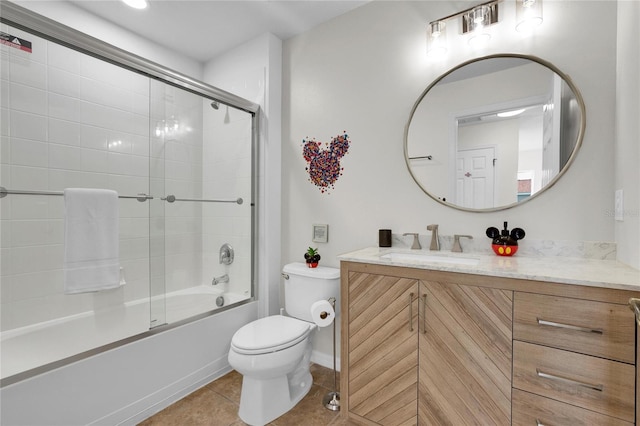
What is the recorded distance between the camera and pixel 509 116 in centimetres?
153

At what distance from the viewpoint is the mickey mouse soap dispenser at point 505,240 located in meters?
1.45

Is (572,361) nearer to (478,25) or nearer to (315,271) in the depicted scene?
(315,271)

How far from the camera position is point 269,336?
1.62m

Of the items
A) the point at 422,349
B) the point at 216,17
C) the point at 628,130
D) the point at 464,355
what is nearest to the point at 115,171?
the point at 216,17

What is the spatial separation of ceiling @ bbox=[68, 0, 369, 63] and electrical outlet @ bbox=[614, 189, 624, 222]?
184 cm

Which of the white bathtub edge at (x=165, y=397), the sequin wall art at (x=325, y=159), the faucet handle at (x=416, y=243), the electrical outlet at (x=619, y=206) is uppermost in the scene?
the sequin wall art at (x=325, y=159)

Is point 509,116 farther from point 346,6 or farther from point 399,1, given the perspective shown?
point 346,6

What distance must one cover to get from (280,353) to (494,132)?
1.68 meters

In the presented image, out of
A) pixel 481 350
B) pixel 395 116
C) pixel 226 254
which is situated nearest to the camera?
pixel 481 350

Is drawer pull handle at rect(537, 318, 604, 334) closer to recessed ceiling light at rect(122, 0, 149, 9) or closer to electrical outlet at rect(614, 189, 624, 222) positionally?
electrical outlet at rect(614, 189, 624, 222)

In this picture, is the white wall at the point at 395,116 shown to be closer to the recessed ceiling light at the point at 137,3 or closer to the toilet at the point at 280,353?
the toilet at the point at 280,353

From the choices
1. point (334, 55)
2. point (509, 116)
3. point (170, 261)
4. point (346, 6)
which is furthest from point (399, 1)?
point (170, 261)

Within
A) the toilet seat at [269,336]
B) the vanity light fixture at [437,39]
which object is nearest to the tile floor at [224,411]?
the toilet seat at [269,336]

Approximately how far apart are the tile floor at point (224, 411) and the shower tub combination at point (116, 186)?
417 mm
